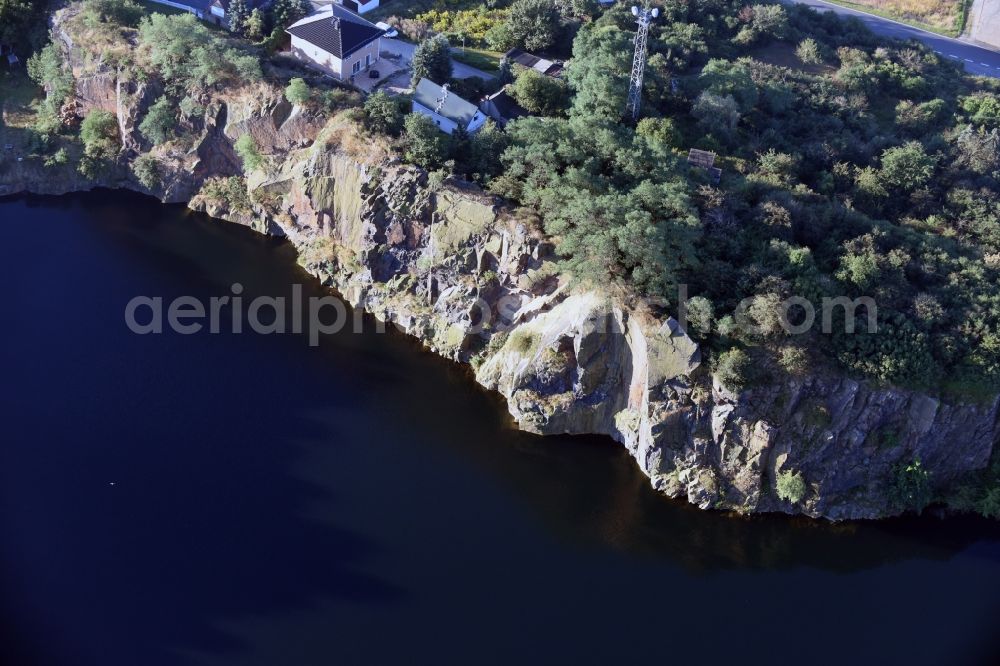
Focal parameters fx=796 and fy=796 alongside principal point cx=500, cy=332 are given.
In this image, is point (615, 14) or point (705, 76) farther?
point (615, 14)

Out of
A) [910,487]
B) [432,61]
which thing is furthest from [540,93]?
[910,487]

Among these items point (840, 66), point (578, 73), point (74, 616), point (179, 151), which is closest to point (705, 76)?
point (578, 73)

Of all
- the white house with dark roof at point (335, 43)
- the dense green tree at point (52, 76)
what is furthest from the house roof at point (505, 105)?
the dense green tree at point (52, 76)

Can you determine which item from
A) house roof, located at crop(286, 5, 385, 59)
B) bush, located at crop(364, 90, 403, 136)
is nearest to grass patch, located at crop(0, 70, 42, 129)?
house roof, located at crop(286, 5, 385, 59)

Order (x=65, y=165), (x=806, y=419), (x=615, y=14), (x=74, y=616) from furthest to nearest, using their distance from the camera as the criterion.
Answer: (x=615, y=14) < (x=65, y=165) < (x=806, y=419) < (x=74, y=616)

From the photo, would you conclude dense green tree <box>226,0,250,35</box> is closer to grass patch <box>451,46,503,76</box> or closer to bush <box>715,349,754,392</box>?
grass patch <box>451,46,503,76</box>

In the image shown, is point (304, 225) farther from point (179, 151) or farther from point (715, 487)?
point (715, 487)

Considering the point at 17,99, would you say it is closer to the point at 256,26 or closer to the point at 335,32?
the point at 256,26

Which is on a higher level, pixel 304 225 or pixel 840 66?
pixel 840 66
